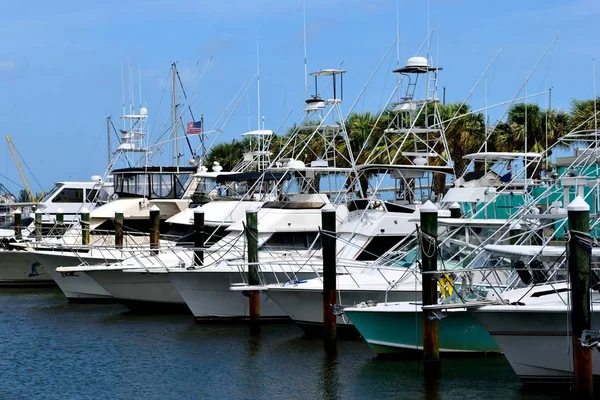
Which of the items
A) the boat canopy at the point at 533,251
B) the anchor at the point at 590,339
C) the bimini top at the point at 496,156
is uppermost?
the bimini top at the point at 496,156

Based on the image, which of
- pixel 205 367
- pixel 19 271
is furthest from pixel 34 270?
pixel 205 367

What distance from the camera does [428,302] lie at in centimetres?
2133

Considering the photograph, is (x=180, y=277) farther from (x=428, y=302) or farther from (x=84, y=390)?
(x=428, y=302)

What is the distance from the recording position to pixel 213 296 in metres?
30.2

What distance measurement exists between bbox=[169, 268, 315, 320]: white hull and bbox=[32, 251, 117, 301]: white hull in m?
6.06

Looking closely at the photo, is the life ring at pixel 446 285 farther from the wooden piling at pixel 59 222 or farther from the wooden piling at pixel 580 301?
the wooden piling at pixel 59 222

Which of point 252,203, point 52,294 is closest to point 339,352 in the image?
point 252,203

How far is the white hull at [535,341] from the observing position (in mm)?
19344

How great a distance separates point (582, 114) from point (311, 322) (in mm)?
18172

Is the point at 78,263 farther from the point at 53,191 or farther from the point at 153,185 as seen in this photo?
the point at 53,191

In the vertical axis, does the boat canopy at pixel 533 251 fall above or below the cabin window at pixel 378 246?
above

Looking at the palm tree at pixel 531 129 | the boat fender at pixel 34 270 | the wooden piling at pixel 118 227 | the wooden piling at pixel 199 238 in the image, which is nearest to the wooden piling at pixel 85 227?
the wooden piling at pixel 118 227

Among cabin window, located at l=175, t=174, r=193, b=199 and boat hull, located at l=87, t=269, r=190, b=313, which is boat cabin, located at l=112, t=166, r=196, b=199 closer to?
cabin window, located at l=175, t=174, r=193, b=199

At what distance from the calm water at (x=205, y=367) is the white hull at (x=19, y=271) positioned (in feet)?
34.4
